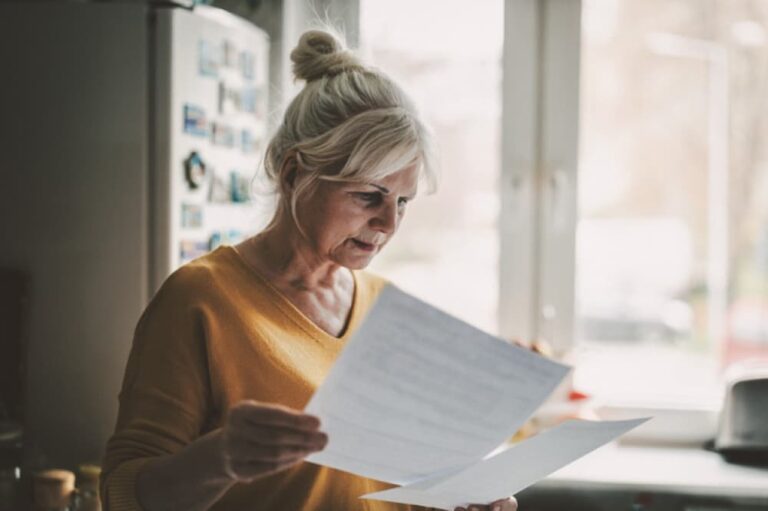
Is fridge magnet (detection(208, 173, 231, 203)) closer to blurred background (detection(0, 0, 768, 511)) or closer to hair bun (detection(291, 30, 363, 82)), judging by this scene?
blurred background (detection(0, 0, 768, 511))

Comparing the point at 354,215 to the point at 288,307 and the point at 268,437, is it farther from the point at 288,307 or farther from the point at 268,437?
the point at 268,437

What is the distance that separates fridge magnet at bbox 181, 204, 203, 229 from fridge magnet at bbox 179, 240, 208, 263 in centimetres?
3

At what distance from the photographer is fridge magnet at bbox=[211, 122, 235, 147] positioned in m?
1.68

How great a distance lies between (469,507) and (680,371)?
4.10ft

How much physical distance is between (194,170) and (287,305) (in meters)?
0.60

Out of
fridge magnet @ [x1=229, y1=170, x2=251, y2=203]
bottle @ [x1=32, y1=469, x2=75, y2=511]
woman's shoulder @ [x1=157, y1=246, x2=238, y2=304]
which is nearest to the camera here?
woman's shoulder @ [x1=157, y1=246, x2=238, y2=304]

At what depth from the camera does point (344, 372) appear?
2.48 feet

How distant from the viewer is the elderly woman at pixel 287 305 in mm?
952

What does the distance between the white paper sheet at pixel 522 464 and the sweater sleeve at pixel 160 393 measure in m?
0.23

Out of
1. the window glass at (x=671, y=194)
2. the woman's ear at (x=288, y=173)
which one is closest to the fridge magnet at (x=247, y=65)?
the woman's ear at (x=288, y=173)

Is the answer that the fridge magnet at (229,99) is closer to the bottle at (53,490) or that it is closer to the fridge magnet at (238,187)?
the fridge magnet at (238,187)

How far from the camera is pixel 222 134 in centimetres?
171

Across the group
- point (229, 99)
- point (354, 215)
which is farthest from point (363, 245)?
point (229, 99)

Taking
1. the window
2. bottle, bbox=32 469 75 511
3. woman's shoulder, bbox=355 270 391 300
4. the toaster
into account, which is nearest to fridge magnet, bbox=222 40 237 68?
the window
